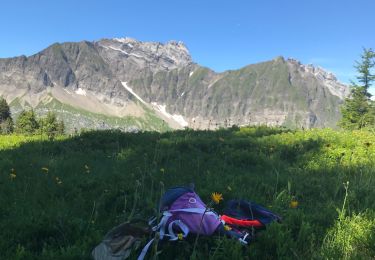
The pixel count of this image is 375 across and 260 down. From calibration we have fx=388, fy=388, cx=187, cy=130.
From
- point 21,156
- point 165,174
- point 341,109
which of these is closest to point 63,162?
point 21,156

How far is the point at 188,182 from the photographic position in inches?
283

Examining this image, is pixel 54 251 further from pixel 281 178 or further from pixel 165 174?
pixel 281 178

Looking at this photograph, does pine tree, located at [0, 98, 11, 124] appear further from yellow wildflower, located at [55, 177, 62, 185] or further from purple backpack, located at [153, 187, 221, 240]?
purple backpack, located at [153, 187, 221, 240]

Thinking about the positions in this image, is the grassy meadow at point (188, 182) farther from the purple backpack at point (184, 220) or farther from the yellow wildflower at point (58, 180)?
the purple backpack at point (184, 220)

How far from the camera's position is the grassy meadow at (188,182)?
4.33 meters

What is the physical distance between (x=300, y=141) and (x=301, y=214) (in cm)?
725

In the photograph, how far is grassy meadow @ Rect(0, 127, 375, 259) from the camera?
433cm

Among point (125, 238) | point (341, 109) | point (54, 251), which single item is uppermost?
point (341, 109)

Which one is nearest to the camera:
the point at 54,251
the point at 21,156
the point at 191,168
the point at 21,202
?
the point at 54,251

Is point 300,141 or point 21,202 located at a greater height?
point 300,141

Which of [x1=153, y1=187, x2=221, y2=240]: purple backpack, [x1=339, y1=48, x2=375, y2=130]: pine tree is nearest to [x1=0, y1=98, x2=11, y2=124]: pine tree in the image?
[x1=339, y1=48, x2=375, y2=130]: pine tree

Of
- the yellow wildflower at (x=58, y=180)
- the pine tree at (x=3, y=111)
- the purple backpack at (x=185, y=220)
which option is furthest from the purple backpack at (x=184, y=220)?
the pine tree at (x=3, y=111)

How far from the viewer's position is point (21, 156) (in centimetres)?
959

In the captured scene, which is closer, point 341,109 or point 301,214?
point 301,214
